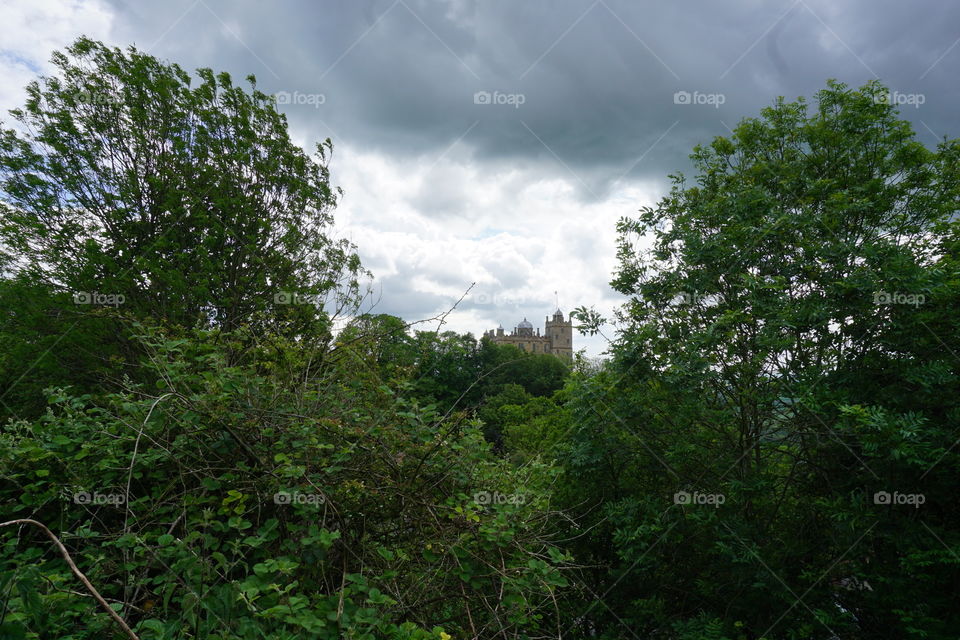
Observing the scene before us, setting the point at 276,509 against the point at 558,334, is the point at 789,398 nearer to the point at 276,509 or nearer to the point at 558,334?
the point at 276,509

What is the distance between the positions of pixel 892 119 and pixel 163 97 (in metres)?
12.8

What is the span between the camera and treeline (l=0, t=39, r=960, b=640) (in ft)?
6.91

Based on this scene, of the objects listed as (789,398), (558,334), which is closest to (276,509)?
(789,398)

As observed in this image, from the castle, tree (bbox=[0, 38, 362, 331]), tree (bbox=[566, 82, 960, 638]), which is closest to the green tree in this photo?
tree (bbox=[0, 38, 362, 331])

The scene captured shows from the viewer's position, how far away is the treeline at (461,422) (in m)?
2.11

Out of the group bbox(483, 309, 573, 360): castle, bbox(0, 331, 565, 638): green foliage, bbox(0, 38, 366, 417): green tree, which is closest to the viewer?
bbox(0, 331, 565, 638): green foliage

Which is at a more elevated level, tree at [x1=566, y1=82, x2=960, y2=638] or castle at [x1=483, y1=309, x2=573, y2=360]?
castle at [x1=483, y1=309, x2=573, y2=360]

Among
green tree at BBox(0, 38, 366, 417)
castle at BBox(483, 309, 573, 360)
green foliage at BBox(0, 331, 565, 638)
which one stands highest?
castle at BBox(483, 309, 573, 360)

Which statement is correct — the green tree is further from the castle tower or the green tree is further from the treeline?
the castle tower

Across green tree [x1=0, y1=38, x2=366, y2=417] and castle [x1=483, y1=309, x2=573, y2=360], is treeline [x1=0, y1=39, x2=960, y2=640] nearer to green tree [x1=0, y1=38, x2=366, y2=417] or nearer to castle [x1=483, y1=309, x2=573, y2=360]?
green tree [x1=0, y1=38, x2=366, y2=417]

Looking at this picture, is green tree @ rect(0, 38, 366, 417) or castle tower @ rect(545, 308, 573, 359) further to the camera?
castle tower @ rect(545, 308, 573, 359)

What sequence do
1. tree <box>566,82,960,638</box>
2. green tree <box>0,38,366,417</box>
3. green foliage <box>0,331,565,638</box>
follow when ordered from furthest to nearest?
green tree <box>0,38,366,417</box>
tree <box>566,82,960,638</box>
green foliage <box>0,331,565,638</box>

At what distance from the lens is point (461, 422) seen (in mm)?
3074

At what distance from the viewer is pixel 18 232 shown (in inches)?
357
